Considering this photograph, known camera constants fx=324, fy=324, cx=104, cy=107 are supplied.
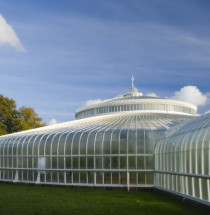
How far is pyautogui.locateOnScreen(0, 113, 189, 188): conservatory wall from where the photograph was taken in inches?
1069

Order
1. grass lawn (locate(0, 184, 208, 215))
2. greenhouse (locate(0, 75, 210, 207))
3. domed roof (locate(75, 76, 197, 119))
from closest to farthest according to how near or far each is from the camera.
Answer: grass lawn (locate(0, 184, 208, 215)), greenhouse (locate(0, 75, 210, 207)), domed roof (locate(75, 76, 197, 119))

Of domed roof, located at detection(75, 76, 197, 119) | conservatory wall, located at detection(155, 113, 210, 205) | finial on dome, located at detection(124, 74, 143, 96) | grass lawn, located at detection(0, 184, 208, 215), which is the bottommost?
grass lawn, located at detection(0, 184, 208, 215)

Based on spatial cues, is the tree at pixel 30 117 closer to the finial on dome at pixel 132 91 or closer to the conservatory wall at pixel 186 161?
the finial on dome at pixel 132 91

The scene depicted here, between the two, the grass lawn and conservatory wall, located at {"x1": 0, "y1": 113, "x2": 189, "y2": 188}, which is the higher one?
conservatory wall, located at {"x1": 0, "y1": 113, "x2": 189, "y2": 188}

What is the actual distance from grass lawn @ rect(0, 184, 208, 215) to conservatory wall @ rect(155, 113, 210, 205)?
3.28 ft

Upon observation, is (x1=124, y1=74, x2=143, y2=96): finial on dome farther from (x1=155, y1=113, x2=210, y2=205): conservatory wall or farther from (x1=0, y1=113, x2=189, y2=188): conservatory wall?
(x1=155, y1=113, x2=210, y2=205): conservatory wall

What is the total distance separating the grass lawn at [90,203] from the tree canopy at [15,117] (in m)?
33.0

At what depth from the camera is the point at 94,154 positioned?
1103 inches

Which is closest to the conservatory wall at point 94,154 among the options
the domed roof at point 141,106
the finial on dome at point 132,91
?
the domed roof at point 141,106

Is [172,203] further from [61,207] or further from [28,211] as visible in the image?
[28,211]

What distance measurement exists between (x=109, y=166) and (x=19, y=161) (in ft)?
33.4

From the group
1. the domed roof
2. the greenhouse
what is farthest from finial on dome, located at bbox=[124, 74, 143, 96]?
the greenhouse

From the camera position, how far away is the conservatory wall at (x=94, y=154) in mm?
27156

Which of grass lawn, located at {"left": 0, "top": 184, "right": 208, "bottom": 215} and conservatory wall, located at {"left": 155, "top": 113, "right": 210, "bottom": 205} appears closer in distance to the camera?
conservatory wall, located at {"left": 155, "top": 113, "right": 210, "bottom": 205}
